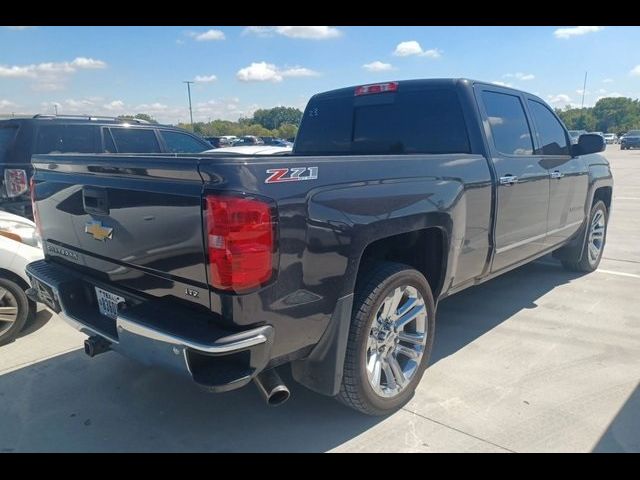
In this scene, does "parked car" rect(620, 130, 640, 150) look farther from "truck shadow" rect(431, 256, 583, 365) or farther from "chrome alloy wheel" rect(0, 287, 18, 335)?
"chrome alloy wheel" rect(0, 287, 18, 335)

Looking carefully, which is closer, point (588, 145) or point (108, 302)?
point (108, 302)

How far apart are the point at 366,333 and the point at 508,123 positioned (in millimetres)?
2420

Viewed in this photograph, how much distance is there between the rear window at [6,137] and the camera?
18.9 feet

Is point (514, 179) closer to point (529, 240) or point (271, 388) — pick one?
point (529, 240)

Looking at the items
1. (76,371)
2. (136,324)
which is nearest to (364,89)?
(136,324)

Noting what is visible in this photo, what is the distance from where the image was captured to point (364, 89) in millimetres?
4234

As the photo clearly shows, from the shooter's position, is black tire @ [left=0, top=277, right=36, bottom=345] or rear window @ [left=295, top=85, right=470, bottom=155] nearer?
rear window @ [left=295, top=85, right=470, bottom=155]

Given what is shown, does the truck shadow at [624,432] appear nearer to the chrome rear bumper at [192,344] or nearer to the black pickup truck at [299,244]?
the black pickup truck at [299,244]

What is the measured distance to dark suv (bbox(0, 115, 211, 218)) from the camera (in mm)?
5668

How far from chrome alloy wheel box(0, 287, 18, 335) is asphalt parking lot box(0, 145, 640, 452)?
0.18 meters

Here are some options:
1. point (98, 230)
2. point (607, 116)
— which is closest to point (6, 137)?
point (98, 230)

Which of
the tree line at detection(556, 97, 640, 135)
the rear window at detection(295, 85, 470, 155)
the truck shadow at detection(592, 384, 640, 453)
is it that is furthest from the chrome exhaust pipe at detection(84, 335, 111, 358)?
the tree line at detection(556, 97, 640, 135)

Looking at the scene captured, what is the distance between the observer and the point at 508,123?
13.4ft
